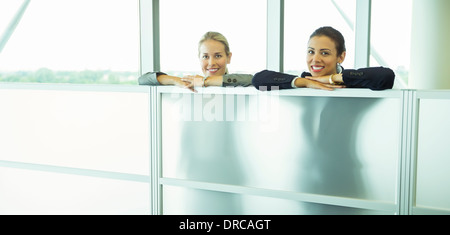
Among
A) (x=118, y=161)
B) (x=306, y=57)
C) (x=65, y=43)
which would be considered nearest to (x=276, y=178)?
(x=118, y=161)

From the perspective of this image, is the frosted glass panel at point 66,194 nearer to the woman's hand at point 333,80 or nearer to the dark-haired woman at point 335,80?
the dark-haired woman at point 335,80

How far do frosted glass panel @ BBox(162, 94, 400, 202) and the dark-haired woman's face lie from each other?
0.70m

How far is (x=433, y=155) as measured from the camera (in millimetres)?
1225

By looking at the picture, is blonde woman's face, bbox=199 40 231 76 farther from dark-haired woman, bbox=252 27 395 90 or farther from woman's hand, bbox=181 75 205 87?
dark-haired woman, bbox=252 27 395 90

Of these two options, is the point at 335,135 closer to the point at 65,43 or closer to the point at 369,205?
the point at 369,205

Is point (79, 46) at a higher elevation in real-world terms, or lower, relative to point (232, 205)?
higher

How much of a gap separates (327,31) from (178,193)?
1.05 meters

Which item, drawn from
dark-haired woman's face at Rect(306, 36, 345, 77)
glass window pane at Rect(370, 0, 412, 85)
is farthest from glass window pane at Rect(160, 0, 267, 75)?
dark-haired woman's face at Rect(306, 36, 345, 77)

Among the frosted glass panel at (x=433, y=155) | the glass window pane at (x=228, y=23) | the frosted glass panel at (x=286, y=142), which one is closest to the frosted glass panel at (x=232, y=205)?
the frosted glass panel at (x=286, y=142)

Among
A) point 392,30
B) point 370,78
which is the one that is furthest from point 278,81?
point 392,30

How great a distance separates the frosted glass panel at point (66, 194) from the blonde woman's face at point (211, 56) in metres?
0.89

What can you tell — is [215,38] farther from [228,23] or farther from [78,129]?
[228,23]

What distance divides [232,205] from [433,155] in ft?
2.19
